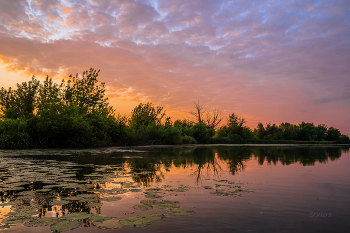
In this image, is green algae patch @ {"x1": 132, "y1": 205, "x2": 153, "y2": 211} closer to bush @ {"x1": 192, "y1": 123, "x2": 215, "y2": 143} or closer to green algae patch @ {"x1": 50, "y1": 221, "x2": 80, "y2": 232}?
green algae patch @ {"x1": 50, "y1": 221, "x2": 80, "y2": 232}

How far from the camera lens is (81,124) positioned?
24609 mm

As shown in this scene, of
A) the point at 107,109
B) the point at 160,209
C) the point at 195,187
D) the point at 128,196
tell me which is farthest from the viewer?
the point at 107,109

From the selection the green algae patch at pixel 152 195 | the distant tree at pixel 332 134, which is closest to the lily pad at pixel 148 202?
the green algae patch at pixel 152 195

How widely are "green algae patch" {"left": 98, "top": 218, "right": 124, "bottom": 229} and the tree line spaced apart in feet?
68.0

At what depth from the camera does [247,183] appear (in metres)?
8.08

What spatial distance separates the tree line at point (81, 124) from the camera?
22595 millimetres

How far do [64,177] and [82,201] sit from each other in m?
3.26

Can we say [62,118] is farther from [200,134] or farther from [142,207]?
[200,134]

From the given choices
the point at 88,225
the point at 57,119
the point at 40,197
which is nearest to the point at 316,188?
the point at 88,225

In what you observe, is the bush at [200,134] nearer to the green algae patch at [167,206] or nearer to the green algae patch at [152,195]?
the green algae patch at [152,195]

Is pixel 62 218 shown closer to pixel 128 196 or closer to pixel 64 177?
pixel 128 196

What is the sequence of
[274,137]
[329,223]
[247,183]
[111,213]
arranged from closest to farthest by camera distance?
[329,223] < [111,213] < [247,183] < [274,137]

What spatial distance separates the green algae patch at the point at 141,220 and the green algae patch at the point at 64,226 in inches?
28.9

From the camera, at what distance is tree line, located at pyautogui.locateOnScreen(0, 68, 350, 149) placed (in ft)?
74.1
